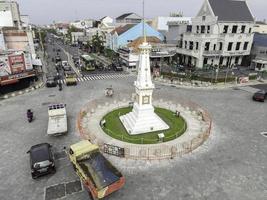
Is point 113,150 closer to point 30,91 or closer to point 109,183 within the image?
point 109,183

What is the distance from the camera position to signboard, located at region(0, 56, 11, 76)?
33269mm

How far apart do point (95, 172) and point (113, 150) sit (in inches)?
179

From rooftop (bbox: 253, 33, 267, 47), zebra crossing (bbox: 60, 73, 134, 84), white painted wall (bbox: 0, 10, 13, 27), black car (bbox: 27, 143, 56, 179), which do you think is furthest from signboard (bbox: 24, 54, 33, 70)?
rooftop (bbox: 253, 33, 267, 47)

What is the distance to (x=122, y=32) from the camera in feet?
220

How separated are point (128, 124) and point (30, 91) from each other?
22190mm

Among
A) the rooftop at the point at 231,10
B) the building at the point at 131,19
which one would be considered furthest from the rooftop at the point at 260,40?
the building at the point at 131,19

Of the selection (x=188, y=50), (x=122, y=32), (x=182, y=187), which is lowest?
(x=182, y=187)

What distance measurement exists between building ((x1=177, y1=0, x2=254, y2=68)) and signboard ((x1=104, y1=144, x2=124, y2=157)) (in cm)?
4039

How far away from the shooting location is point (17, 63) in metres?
35.5

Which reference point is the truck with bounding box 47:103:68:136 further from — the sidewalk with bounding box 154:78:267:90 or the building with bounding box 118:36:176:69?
the building with bounding box 118:36:176:69

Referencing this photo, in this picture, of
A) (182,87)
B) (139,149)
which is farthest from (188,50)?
(139,149)

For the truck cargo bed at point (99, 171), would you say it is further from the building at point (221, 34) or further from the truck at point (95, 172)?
the building at point (221, 34)

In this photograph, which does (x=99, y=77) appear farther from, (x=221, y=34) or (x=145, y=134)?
(x=221, y=34)

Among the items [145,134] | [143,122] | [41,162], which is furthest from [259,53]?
[41,162]
